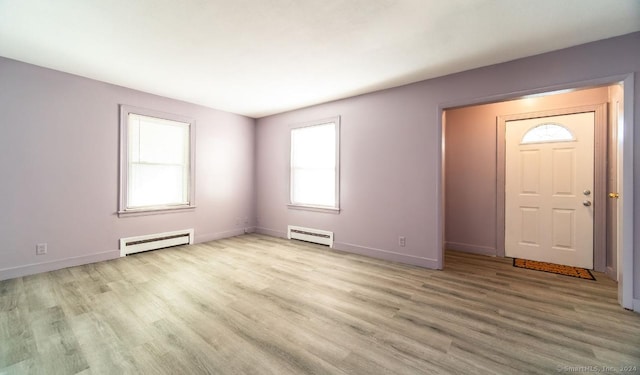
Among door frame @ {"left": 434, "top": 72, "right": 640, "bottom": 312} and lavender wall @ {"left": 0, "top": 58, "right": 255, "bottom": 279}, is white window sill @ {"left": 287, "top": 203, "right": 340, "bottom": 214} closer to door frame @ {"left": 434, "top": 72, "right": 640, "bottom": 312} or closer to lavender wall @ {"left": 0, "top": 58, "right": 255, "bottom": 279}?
lavender wall @ {"left": 0, "top": 58, "right": 255, "bottom": 279}

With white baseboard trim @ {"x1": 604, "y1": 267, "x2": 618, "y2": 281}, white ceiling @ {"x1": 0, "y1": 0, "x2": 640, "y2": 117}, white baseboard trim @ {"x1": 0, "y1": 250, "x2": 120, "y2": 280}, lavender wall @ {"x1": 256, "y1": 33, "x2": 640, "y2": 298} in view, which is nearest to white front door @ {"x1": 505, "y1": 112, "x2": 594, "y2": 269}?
white baseboard trim @ {"x1": 604, "y1": 267, "x2": 618, "y2": 281}

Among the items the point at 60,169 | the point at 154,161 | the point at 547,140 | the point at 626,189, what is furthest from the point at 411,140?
the point at 60,169

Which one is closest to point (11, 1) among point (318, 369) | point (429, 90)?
point (318, 369)

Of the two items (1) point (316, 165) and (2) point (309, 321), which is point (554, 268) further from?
(1) point (316, 165)

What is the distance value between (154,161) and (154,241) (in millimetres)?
1361

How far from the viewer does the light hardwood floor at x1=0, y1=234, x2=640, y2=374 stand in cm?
164

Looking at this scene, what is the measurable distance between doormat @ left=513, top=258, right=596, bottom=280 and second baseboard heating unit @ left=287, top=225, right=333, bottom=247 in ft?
9.23

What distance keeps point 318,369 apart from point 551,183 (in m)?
4.13

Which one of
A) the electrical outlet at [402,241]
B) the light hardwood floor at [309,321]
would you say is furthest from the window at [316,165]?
the light hardwood floor at [309,321]

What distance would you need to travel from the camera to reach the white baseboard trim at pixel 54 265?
9.84 ft

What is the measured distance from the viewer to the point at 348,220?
14.1ft

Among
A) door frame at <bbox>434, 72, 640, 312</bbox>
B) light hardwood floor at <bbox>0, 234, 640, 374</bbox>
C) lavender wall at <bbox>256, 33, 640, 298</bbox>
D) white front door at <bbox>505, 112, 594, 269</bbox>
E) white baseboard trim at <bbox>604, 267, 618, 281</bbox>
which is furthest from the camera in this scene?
white front door at <bbox>505, 112, 594, 269</bbox>

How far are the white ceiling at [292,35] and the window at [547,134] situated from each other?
58.0 inches

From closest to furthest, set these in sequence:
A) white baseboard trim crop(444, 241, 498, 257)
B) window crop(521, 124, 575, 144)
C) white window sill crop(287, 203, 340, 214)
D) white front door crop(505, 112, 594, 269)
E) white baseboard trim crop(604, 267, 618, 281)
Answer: white baseboard trim crop(604, 267, 618, 281) < white front door crop(505, 112, 594, 269) < window crop(521, 124, 575, 144) < white baseboard trim crop(444, 241, 498, 257) < white window sill crop(287, 203, 340, 214)
